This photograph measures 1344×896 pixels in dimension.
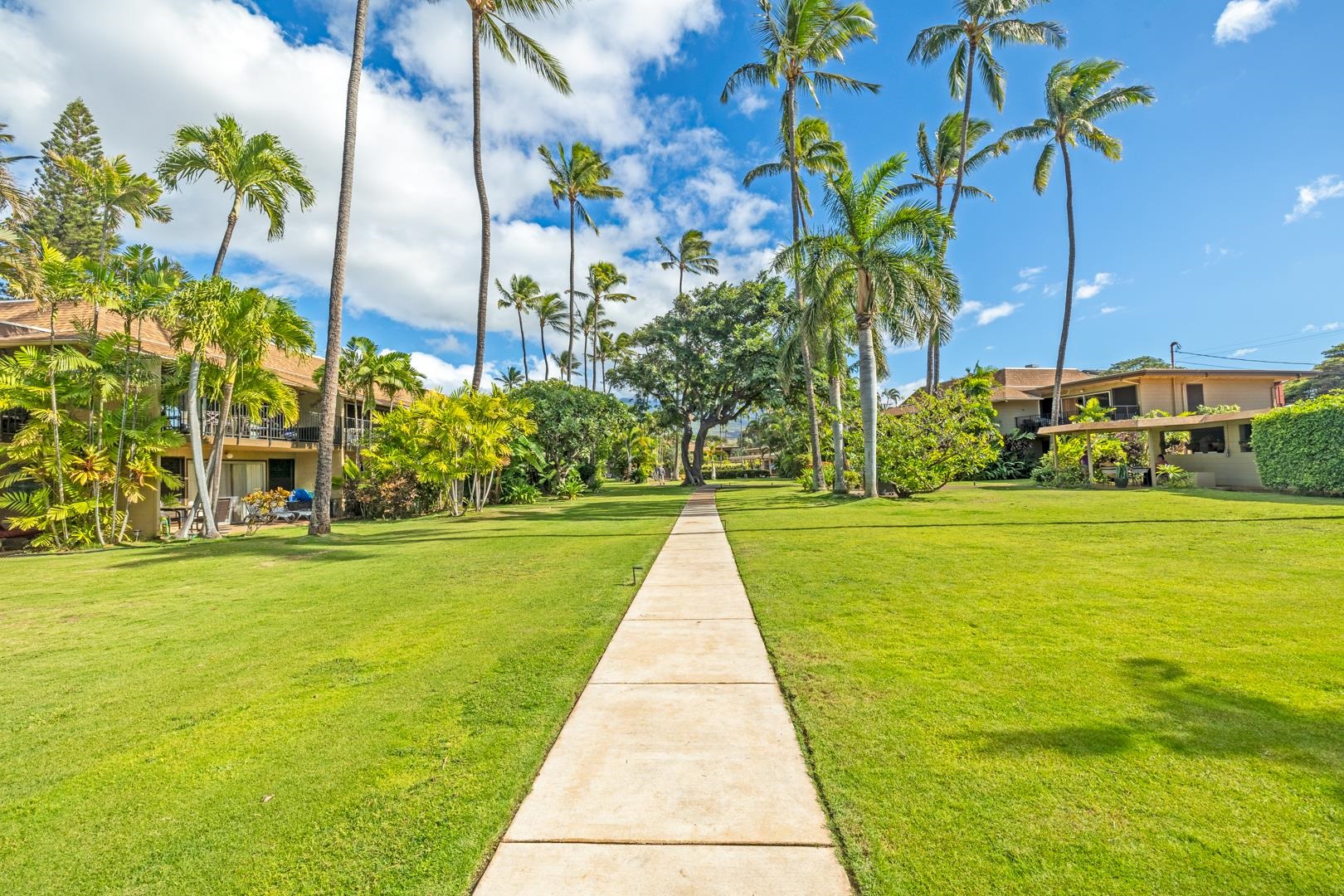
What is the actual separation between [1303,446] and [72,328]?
31.0 m

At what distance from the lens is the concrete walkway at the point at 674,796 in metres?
2.11

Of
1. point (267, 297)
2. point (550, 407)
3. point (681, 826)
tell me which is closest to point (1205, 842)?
point (681, 826)

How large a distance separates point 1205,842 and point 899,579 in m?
4.56

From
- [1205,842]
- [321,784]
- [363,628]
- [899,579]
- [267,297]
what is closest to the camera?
[1205,842]

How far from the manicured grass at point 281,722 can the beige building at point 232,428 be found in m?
7.81

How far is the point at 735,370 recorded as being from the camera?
85.9 feet

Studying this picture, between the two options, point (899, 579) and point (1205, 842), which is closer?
point (1205, 842)

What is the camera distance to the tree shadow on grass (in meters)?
2.75

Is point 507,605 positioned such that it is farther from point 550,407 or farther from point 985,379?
point 985,379

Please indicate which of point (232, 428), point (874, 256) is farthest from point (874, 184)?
point (232, 428)

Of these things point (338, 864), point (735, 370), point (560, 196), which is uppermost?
point (560, 196)

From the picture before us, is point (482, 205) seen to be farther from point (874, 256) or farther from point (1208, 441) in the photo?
point (1208, 441)

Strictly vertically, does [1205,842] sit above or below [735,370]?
below

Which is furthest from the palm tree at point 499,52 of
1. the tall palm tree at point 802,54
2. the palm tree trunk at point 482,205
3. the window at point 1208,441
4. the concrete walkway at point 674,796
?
the window at point 1208,441
